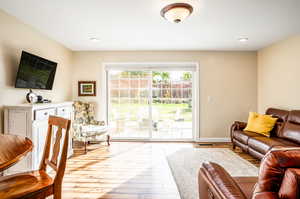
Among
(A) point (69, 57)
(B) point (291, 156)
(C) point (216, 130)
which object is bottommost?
(C) point (216, 130)

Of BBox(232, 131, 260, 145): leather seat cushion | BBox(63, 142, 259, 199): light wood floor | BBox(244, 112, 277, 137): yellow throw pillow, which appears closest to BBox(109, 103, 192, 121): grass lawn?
BBox(63, 142, 259, 199): light wood floor

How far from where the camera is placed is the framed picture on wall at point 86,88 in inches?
175

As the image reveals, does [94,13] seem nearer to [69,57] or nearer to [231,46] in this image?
[69,57]

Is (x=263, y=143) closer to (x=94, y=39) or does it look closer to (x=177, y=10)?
(x=177, y=10)

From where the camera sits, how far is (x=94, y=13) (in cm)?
245

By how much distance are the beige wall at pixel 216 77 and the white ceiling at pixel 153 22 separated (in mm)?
505

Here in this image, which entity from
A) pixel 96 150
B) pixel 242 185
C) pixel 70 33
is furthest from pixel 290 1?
pixel 96 150

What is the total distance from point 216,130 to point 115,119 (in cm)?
264

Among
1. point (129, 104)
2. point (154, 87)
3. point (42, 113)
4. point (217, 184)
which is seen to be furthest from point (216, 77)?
point (42, 113)

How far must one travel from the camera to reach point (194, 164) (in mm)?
3014

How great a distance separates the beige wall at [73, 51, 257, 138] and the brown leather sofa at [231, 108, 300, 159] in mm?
822

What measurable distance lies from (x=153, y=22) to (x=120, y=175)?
2400 millimetres

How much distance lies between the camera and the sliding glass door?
4.59 meters

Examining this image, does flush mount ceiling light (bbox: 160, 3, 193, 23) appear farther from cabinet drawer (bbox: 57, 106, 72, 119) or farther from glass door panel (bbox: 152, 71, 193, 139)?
glass door panel (bbox: 152, 71, 193, 139)
